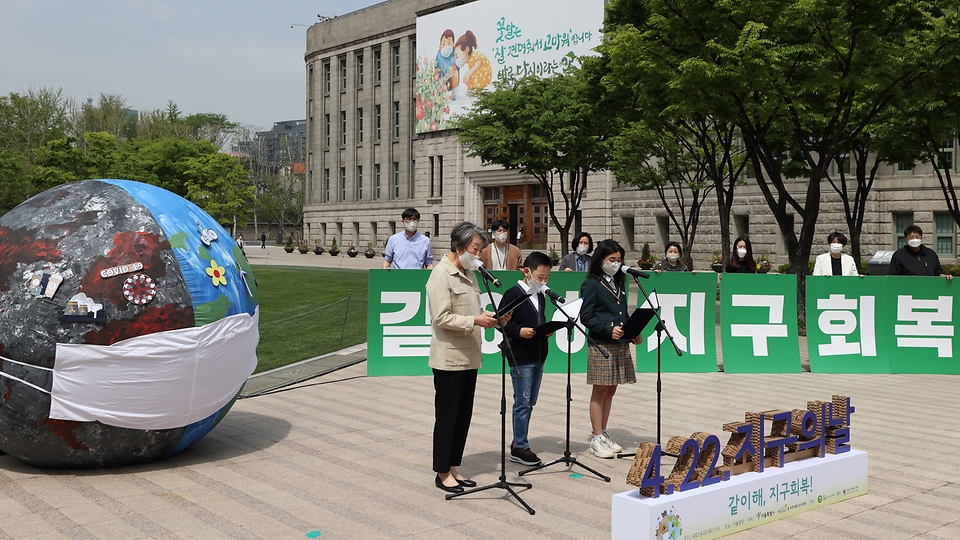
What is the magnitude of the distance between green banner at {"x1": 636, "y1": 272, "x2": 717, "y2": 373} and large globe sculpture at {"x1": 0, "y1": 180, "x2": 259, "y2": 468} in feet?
25.2

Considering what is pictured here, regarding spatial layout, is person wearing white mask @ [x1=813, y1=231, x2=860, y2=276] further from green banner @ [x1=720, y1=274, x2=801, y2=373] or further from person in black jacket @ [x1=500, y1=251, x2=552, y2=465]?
person in black jacket @ [x1=500, y1=251, x2=552, y2=465]

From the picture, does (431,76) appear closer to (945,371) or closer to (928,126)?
(928,126)

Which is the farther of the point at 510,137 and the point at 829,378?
the point at 510,137

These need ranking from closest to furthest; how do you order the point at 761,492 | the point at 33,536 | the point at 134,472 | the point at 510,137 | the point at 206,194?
the point at 33,536 < the point at 761,492 < the point at 134,472 < the point at 510,137 < the point at 206,194

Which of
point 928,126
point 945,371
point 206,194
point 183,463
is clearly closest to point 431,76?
point 206,194

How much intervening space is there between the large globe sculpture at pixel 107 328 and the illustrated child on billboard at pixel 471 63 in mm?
46619

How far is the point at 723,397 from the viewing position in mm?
11375

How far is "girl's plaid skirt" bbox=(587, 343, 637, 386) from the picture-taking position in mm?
8039

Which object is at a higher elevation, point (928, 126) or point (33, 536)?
point (928, 126)

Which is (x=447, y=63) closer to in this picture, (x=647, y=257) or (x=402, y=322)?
(x=647, y=257)

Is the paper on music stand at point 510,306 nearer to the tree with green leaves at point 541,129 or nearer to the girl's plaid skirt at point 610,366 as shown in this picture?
the girl's plaid skirt at point 610,366

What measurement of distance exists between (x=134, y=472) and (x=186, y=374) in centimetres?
97

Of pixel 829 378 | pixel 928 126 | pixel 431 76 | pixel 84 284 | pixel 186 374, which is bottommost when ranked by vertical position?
pixel 829 378

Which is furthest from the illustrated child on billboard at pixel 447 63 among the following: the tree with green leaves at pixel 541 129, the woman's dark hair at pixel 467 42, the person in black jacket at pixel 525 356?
the person in black jacket at pixel 525 356
